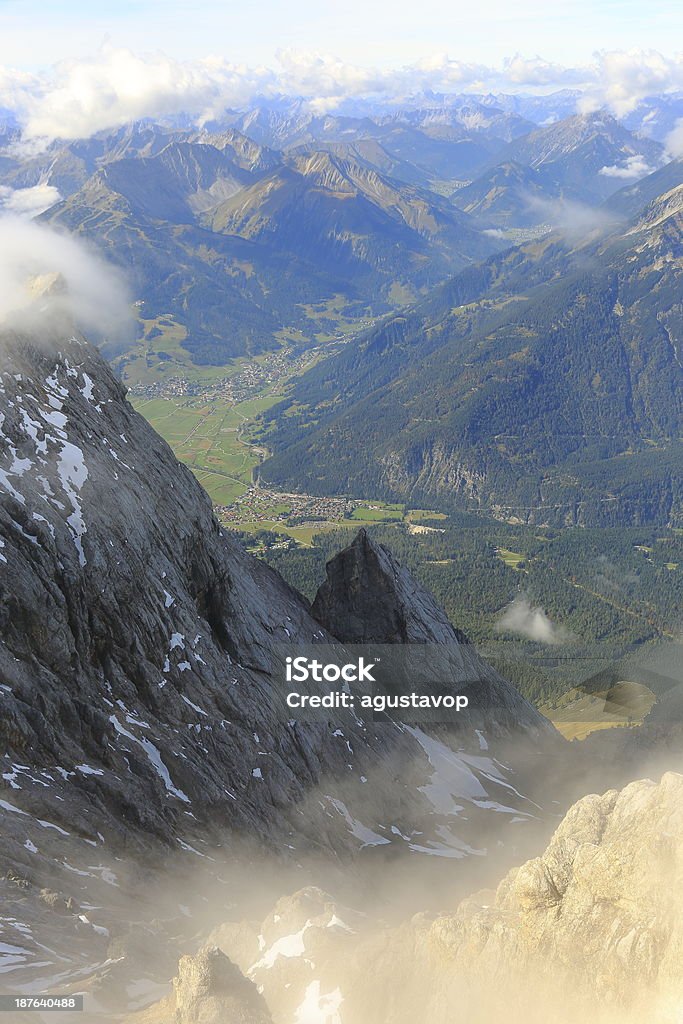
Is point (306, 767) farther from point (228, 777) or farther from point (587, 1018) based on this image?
point (587, 1018)

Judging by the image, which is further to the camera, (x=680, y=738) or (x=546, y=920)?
(x=680, y=738)

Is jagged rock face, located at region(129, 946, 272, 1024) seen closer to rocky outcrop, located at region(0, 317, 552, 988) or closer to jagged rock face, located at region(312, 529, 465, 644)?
rocky outcrop, located at region(0, 317, 552, 988)

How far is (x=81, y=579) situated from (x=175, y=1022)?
41426 millimetres

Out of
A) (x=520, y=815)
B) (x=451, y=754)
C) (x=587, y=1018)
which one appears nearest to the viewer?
(x=587, y=1018)

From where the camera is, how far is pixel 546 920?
36.4 metres

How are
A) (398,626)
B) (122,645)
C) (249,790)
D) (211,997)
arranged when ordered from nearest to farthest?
(211,997) → (122,645) → (249,790) → (398,626)

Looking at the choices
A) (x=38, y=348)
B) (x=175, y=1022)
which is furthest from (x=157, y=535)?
(x=175, y=1022)

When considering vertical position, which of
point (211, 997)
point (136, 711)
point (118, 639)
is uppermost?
point (118, 639)
